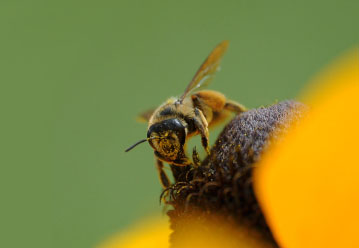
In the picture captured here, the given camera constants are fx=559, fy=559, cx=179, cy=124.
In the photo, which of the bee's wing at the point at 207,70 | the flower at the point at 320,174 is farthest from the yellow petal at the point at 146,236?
the flower at the point at 320,174

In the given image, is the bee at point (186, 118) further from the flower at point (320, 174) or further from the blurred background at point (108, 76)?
the blurred background at point (108, 76)

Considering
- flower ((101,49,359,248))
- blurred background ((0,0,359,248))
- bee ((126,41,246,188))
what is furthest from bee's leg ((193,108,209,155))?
blurred background ((0,0,359,248))

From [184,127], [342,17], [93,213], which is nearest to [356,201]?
[184,127]

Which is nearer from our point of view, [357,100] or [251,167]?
[357,100]

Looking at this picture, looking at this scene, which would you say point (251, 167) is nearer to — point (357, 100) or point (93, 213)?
point (357, 100)

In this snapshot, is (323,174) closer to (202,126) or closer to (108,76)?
(202,126)

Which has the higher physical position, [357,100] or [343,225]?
[357,100]

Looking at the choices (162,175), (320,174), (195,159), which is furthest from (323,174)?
(162,175)

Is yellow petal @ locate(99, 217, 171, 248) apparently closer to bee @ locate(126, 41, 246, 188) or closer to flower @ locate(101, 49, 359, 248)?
bee @ locate(126, 41, 246, 188)
